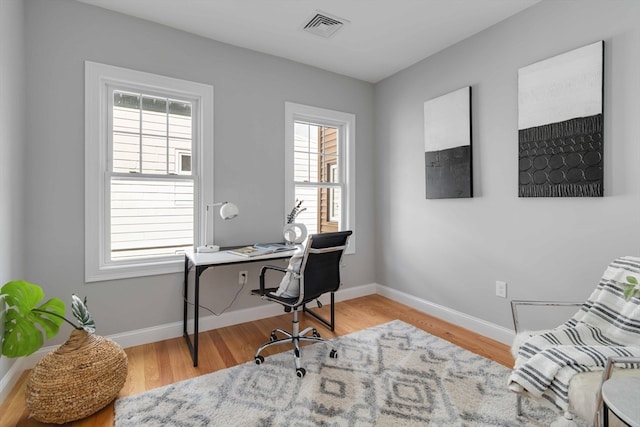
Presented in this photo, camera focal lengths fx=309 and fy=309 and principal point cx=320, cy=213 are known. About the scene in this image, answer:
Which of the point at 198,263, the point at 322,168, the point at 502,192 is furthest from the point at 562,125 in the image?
the point at 198,263

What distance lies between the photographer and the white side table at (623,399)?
2.95 ft

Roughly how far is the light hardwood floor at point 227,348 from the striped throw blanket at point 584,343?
2.31ft

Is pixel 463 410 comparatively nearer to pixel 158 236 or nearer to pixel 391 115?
pixel 158 236

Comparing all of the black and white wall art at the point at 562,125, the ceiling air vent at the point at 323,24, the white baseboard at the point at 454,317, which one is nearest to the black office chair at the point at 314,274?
the white baseboard at the point at 454,317

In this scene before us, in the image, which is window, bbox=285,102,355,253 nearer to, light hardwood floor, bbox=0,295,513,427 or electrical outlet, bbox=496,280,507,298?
light hardwood floor, bbox=0,295,513,427

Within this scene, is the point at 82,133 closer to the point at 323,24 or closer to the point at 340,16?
the point at 323,24

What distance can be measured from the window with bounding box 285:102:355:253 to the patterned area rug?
5.26ft

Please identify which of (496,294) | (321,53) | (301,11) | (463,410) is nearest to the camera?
(463,410)

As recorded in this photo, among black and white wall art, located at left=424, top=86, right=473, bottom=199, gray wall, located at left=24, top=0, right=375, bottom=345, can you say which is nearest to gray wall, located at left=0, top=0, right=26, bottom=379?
gray wall, located at left=24, top=0, right=375, bottom=345

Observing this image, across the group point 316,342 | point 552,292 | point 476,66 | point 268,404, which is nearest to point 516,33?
point 476,66

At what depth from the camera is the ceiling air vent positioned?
8.13 feet

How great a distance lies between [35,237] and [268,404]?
6.51 feet

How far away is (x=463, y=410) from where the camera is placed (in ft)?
5.61

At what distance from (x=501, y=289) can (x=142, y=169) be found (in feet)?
10.4
